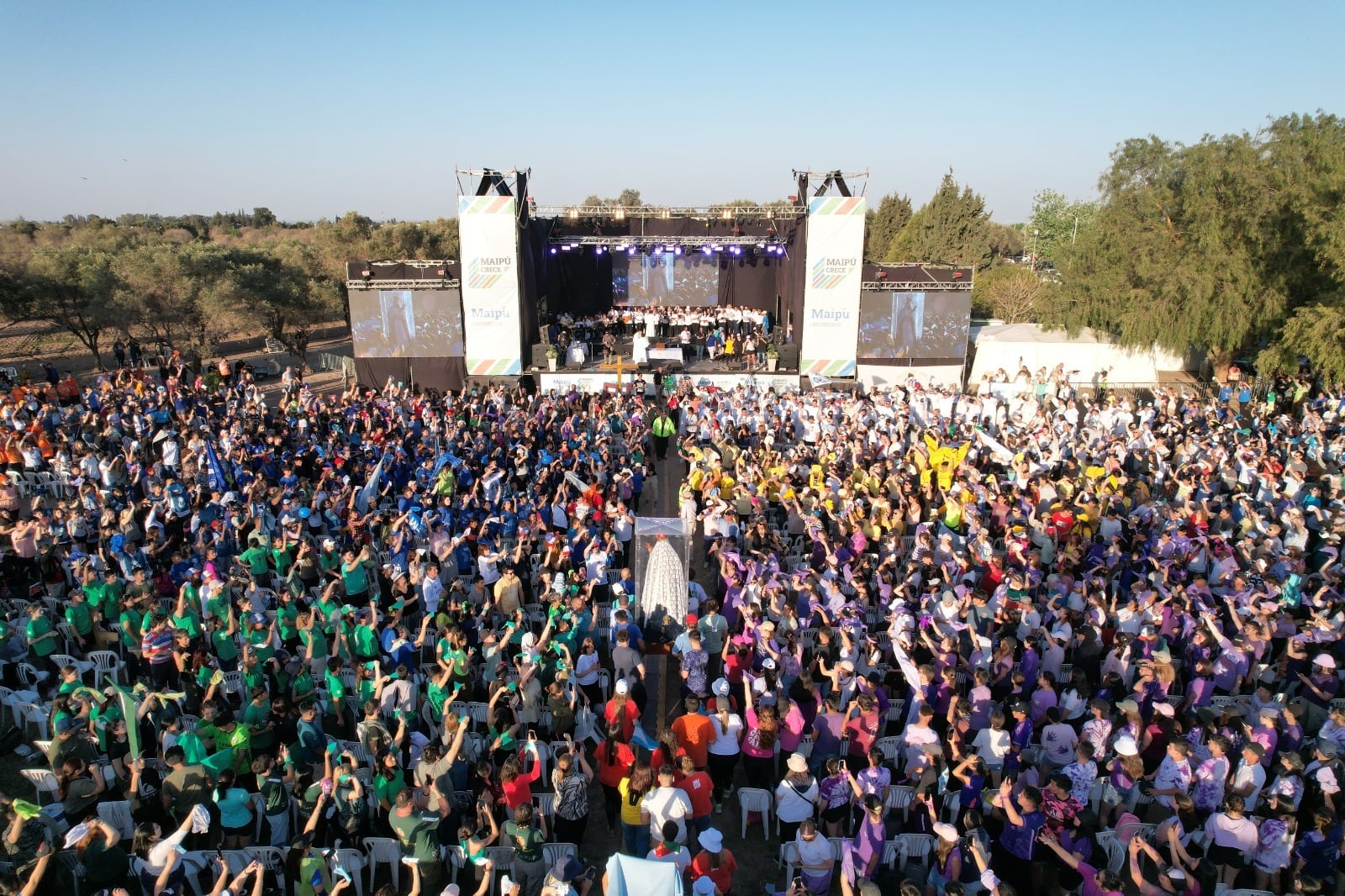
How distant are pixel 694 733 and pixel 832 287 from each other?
1633cm

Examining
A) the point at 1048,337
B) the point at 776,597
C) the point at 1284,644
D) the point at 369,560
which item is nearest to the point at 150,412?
the point at 369,560

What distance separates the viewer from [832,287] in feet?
64.2

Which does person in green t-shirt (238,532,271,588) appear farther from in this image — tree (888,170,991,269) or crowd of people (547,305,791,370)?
tree (888,170,991,269)

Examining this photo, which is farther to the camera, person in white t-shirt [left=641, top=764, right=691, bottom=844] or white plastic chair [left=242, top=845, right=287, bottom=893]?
white plastic chair [left=242, top=845, right=287, bottom=893]

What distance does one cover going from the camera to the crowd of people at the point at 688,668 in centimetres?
417

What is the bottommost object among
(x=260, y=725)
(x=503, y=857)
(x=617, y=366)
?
(x=503, y=857)

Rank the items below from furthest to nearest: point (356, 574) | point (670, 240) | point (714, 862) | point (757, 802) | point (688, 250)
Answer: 1. point (688, 250)
2. point (670, 240)
3. point (356, 574)
4. point (757, 802)
5. point (714, 862)

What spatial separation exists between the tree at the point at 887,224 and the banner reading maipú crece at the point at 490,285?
35.1 metres

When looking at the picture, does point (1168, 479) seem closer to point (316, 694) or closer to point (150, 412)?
point (316, 694)

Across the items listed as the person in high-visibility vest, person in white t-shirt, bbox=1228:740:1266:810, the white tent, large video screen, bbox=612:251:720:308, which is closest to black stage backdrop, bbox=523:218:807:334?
large video screen, bbox=612:251:720:308

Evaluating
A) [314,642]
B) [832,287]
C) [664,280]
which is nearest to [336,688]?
[314,642]

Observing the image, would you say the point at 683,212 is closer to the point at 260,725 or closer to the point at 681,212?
the point at 681,212

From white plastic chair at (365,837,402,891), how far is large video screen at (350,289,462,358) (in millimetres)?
16601

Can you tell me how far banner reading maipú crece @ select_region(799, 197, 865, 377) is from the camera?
62.1ft
